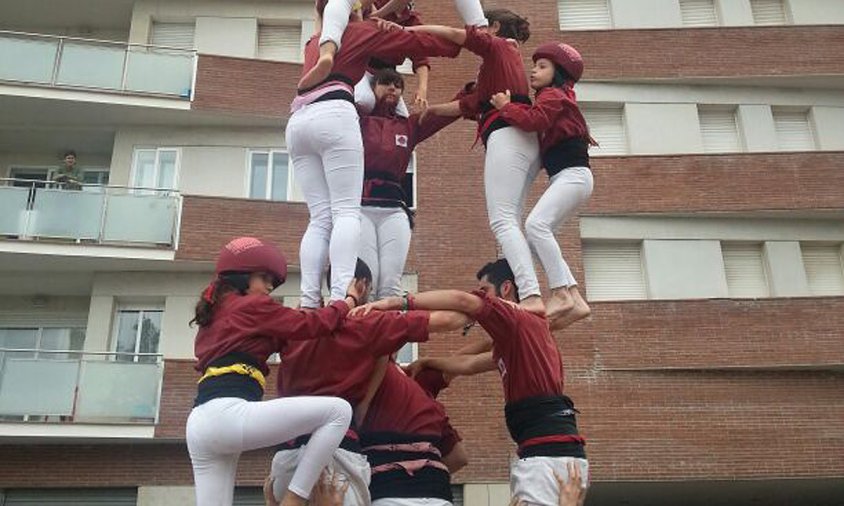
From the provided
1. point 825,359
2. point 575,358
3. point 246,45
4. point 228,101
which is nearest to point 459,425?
point 575,358

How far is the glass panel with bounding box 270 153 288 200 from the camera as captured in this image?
21.3 m

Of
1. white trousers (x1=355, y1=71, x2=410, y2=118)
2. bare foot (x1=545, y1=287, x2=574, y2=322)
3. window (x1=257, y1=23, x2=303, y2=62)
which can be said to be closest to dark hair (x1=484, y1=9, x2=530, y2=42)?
white trousers (x1=355, y1=71, x2=410, y2=118)

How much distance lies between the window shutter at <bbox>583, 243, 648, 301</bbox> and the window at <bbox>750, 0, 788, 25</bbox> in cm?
746

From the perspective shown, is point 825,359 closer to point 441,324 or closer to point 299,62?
point 299,62

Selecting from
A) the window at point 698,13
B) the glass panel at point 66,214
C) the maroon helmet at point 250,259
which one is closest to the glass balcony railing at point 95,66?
the glass panel at point 66,214

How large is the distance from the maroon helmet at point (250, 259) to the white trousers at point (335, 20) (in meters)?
1.83

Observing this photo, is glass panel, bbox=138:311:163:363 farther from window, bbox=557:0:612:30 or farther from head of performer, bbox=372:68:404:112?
head of performer, bbox=372:68:404:112

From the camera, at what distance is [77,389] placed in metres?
17.4

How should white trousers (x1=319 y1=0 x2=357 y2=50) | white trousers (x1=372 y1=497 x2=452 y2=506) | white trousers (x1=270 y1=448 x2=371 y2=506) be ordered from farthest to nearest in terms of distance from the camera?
white trousers (x1=319 y1=0 x2=357 y2=50)
white trousers (x1=372 y1=497 x2=452 y2=506)
white trousers (x1=270 y1=448 x2=371 y2=506)

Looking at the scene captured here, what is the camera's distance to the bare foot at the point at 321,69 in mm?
6949

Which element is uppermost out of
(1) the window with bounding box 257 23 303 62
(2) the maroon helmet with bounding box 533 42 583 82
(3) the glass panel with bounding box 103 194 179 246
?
(1) the window with bounding box 257 23 303 62

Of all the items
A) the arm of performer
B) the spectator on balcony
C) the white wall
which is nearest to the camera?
the arm of performer

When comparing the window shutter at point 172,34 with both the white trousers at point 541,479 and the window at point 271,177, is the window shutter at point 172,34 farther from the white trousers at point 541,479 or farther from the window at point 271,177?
the white trousers at point 541,479

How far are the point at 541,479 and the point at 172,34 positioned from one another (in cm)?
1968
